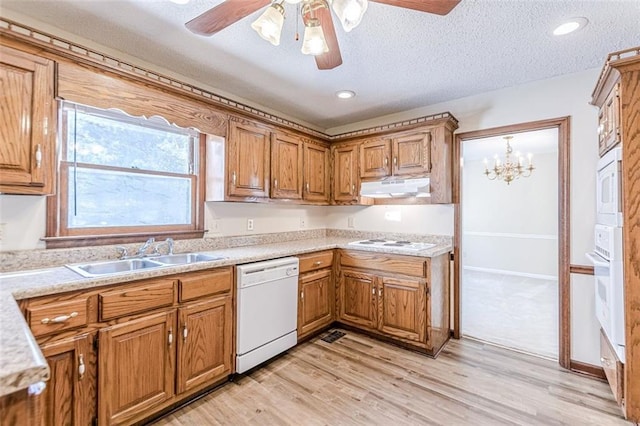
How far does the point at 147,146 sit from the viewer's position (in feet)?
8.09

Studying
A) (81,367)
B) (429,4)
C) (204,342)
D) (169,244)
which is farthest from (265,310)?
(429,4)

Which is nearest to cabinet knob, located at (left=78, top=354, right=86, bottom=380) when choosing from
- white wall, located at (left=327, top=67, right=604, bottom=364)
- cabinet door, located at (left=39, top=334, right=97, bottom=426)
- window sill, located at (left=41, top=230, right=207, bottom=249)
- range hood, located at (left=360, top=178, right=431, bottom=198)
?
cabinet door, located at (left=39, top=334, right=97, bottom=426)

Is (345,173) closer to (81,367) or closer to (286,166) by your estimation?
(286,166)

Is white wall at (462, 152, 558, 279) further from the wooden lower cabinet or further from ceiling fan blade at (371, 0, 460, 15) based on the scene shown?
ceiling fan blade at (371, 0, 460, 15)

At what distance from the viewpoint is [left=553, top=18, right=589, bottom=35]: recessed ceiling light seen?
183cm

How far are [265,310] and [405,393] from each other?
121 centimetres

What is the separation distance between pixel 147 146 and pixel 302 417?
91.8 inches

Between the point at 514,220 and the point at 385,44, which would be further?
the point at 514,220

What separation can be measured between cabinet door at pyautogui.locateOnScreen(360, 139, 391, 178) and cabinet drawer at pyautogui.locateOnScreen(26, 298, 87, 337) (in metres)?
2.73

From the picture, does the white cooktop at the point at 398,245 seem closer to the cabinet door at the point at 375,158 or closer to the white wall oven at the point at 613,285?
the cabinet door at the point at 375,158

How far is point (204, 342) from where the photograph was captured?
2.08 meters

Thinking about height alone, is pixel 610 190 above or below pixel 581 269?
above

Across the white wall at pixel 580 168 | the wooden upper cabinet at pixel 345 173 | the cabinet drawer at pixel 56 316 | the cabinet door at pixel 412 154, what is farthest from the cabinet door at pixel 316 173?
the cabinet drawer at pixel 56 316

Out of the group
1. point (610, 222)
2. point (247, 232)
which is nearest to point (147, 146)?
point (247, 232)
